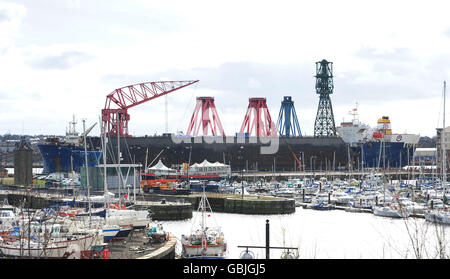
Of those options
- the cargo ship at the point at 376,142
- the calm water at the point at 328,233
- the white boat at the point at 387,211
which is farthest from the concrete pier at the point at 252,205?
the cargo ship at the point at 376,142

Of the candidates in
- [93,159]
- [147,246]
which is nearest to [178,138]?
[93,159]

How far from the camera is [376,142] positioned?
293 ft

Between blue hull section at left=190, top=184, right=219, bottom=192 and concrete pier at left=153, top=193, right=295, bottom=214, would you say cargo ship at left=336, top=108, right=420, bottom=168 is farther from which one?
concrete pier at left=153, top=193, right=295, bottom=214

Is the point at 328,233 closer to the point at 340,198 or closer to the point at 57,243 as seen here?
the point at 340,198

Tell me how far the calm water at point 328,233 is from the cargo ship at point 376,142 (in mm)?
45301

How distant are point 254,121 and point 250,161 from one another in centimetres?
1179

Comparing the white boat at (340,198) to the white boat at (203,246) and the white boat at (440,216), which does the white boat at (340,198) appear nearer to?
the white boat at (440,216)

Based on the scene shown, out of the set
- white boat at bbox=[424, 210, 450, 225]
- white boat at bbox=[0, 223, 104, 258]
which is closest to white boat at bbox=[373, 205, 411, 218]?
white boat at bbox=[424, 210, 450, 225]

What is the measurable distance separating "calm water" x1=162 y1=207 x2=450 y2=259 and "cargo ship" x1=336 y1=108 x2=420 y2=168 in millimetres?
45301

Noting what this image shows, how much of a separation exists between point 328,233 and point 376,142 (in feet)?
190

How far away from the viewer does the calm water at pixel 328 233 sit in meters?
26.9
